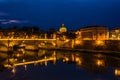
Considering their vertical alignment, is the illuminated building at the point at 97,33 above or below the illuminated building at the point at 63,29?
below

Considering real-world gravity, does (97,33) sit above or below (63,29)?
below

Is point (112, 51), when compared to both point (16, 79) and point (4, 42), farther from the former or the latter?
point (16, 79)

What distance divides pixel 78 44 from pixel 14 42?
7.30 meters

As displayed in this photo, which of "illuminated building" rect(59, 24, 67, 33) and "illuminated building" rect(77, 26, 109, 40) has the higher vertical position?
"illuminated building" rect(59, 24, 67, 33)

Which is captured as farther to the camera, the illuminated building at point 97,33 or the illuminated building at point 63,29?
the illuminated building at point 63,29

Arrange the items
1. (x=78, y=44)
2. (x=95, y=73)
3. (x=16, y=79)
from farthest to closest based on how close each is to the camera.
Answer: (x=78, y=44)
(x=95, y=73)
(x=16, y=79)

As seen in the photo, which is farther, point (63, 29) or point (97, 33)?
point (63, 29)

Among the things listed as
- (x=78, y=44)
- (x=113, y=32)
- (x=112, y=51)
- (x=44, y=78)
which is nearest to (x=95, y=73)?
(x=44, y=78)

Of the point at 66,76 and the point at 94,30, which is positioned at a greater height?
the point at 94,30

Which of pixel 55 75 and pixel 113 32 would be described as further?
pixel 113 32

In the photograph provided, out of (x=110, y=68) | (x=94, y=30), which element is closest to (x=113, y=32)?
(x=94, y=30)

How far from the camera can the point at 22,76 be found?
51.5 feet

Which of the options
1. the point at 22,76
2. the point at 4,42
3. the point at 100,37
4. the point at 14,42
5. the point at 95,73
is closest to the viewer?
the point at 22,76

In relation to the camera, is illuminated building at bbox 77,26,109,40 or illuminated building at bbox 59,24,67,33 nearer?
illuminated building at bbox 77,26,109,40
